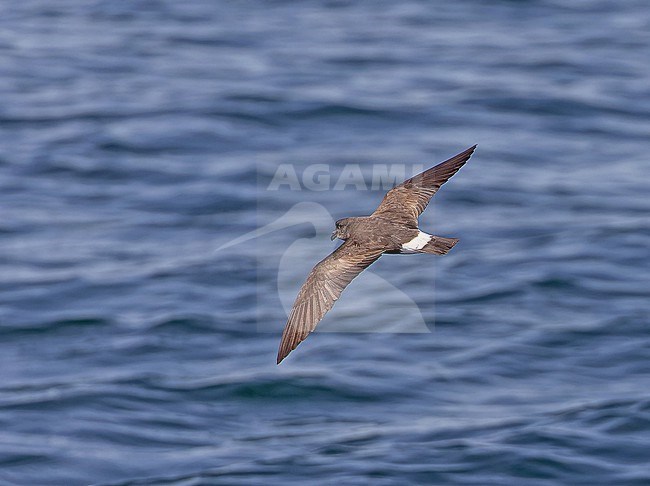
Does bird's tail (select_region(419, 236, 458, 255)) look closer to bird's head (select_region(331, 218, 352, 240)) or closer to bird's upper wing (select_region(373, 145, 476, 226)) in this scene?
bird's head (select_region(331, 218, 352, 240))

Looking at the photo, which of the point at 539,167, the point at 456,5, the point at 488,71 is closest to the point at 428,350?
the point at 539,167

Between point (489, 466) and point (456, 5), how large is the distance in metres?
12.9

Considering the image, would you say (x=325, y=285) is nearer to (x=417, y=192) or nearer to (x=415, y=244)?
(x=415, y=244)

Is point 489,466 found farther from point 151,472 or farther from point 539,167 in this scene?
point 539,167

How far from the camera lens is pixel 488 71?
19547mm

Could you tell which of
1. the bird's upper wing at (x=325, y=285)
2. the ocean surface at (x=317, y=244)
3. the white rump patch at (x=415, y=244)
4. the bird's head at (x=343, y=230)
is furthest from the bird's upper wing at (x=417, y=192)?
the ocean surface at (x=317, y=244)

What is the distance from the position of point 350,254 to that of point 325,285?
0.27 meters

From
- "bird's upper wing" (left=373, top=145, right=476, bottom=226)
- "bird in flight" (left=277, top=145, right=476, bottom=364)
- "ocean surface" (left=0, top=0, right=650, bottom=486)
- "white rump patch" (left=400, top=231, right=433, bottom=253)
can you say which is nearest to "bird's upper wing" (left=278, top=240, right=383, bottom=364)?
"bird in flight" (left=277, top=145, right=476, bottom=364)

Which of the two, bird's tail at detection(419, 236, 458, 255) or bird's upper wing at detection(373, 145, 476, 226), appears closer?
bird's tail at detection(419, 236, 458, 255)

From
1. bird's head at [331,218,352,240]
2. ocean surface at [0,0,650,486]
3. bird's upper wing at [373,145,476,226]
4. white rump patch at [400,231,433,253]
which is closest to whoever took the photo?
white rump patch at [400,231,433,253]

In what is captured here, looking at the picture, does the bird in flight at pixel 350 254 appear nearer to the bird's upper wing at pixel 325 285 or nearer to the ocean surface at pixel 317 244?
the bird's upper wing at pixel 325 285

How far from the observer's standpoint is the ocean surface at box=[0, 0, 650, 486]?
38.2 ft

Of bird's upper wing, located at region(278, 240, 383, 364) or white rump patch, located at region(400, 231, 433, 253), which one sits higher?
white rump patch, located at region(400, 231, 433, 253)

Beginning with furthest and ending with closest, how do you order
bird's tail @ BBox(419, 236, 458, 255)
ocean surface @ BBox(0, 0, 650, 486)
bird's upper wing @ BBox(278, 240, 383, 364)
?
ocean surface @ BBox(0, 0, 650, 486), bird's tail @ BBox(419, 236, 458, 255), bird's upper wing @ BBox(278, 240, 383, 364)
